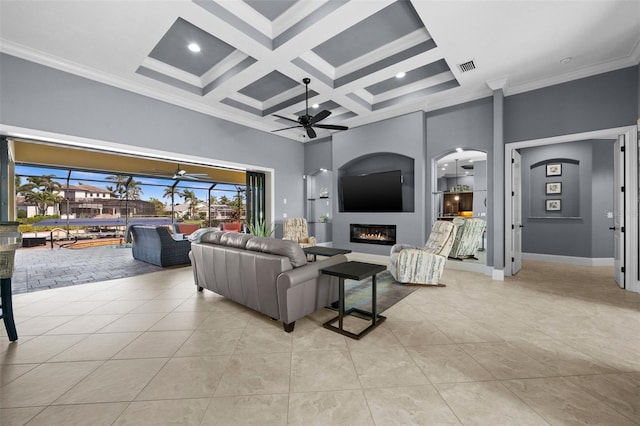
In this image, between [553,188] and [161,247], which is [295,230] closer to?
[161,247]

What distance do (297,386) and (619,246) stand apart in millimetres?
5190

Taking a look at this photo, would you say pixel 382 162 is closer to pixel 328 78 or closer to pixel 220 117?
pixel 328 78

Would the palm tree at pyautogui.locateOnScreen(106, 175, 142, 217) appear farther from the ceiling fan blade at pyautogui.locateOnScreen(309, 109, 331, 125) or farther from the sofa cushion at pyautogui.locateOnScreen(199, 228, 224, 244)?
the ceiling fan blade at pyautogui.locateOnScreen(309, 109, 331, 125)

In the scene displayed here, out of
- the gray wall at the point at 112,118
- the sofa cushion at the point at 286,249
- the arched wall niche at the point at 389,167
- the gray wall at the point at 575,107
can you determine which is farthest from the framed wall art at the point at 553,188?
the gray wall at the point at 112,118

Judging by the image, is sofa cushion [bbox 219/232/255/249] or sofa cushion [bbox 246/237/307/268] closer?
sofa cushion [bbox 246/237/307/268]

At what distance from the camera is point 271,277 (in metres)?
2.49

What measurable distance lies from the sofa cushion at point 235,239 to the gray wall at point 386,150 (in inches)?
146

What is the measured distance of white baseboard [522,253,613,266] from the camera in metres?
5.41

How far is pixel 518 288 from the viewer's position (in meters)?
3.90

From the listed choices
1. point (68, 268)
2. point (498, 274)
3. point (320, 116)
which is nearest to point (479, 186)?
point (498, 274)

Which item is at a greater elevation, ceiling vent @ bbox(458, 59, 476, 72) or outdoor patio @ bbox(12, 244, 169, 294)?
ceiling vent @ bbox(458, 59, 476, 72)

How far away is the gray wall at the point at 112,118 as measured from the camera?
3.49 metres

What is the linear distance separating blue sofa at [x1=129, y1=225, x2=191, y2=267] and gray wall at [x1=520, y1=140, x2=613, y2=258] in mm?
7832

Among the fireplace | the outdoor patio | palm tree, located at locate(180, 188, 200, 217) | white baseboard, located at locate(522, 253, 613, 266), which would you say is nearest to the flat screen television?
the fireplace
